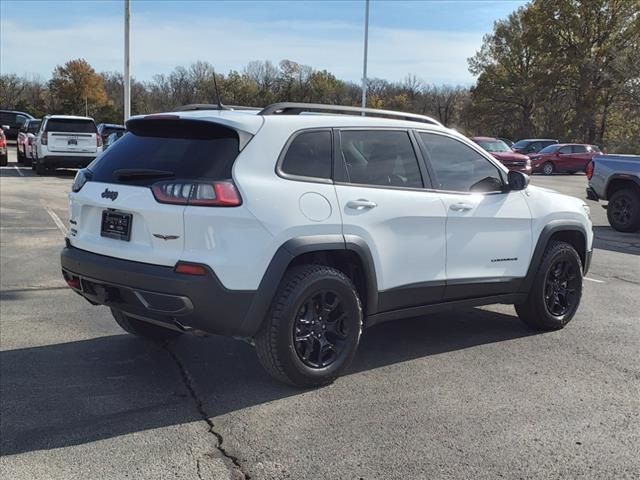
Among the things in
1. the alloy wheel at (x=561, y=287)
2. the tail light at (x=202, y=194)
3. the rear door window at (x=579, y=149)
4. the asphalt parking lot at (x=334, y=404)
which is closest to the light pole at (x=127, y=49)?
the asphalt parking lot at (x=334, y=404)

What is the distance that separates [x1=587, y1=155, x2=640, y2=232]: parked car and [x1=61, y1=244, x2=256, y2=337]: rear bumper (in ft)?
35.1

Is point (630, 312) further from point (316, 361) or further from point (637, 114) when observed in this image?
point (637, 114)

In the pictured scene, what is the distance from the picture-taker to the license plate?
13.2ft

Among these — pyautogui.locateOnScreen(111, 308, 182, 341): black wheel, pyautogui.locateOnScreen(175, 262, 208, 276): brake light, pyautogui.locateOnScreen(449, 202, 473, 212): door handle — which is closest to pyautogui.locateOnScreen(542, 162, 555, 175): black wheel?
pyautogui.locateOnScreen(449, 202, 473, 212): door handle

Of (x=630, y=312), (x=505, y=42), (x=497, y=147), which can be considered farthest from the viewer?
(x=505, y=42)

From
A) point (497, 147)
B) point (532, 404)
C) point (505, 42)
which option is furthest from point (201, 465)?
point (505, 42)

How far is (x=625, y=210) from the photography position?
1278 centimetres

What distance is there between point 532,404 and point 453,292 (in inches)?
43.4

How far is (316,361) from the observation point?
4348mm

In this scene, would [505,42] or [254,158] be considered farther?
[505,42]

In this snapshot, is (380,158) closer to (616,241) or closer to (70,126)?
(616,241)

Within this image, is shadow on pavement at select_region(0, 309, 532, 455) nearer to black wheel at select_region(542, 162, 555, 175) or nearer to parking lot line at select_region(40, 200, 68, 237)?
parking lot line at select_region(40, 200, 68, 237)

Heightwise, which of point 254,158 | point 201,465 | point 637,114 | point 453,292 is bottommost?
point 201,465

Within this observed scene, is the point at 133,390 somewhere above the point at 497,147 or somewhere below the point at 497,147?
below
